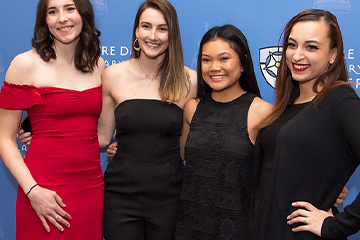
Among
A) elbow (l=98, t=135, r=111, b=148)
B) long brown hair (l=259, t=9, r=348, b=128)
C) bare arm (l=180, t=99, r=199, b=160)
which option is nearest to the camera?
long brown hair (l=259, t=9, r=348, b=128)

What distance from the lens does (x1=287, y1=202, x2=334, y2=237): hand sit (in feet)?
4.98

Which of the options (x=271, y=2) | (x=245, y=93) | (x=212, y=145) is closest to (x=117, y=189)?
(x=212, y=145)

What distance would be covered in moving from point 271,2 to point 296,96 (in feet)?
3.05

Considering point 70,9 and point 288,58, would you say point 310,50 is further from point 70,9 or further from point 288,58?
point 70,9

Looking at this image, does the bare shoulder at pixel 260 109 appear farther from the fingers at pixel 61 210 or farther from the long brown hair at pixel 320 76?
the fingers at pixel 61 210

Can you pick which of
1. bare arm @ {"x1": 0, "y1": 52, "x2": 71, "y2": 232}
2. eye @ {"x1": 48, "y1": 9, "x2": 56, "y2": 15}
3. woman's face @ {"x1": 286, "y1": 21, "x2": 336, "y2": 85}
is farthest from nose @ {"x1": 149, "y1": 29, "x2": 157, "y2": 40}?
woman's face @ {"x1": 286, "y1": 21, "x2": 336, "y2": 85}

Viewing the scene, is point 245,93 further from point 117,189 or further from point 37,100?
point 37,100

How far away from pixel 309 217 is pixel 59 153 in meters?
1.20

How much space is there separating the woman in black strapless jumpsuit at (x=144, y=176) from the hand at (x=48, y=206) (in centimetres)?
25

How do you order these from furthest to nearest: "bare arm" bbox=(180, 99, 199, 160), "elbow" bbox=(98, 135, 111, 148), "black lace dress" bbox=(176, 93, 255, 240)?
"elbow" bbox=(98, 135, 111, 148), "bare arm" bbox=(180, 99, 199, 160), "black lace dress" bbox=(176, 93, 255, 240)

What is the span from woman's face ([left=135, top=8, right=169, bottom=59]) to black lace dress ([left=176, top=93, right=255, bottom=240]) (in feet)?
1.52

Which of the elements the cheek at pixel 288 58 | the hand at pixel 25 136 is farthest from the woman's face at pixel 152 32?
the hand at pixel 25 136

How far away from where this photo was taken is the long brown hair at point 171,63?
208 cm

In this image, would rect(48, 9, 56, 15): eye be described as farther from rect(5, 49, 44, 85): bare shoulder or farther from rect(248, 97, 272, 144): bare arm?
rect(248, 97, 272, 144): bare arm
